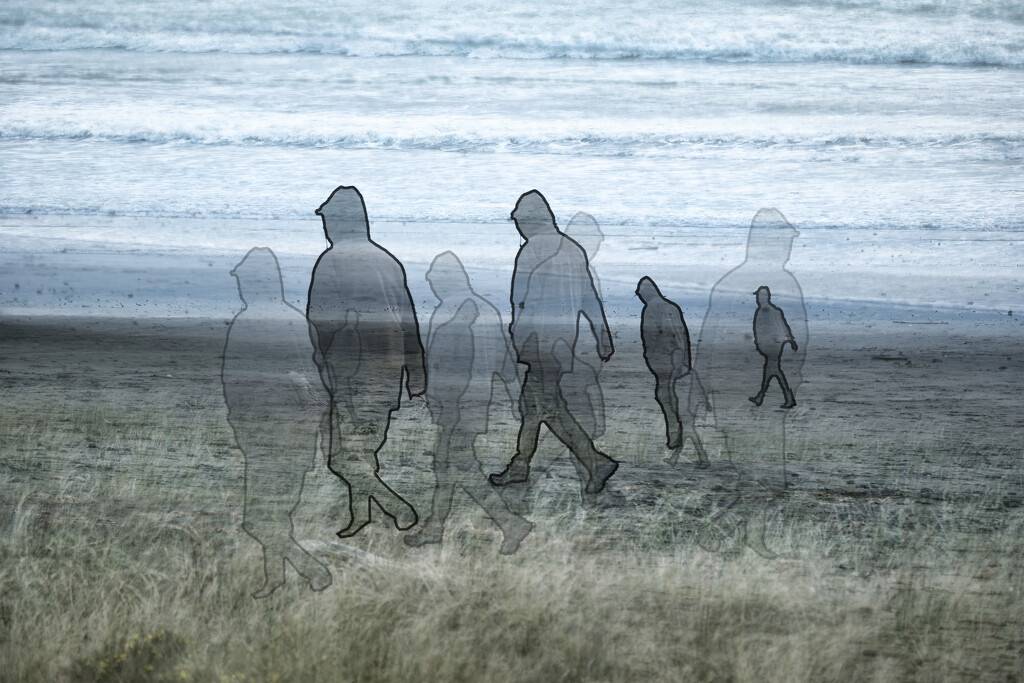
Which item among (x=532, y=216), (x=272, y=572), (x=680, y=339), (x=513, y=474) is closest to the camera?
(x=272, y=572)

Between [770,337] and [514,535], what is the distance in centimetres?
153

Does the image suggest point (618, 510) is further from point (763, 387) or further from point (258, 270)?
point (258, 270)

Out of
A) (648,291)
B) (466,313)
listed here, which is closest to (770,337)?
(648,291)

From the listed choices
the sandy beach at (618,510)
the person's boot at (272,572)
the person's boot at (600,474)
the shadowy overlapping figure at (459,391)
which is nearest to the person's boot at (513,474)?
the shadowy overlapping figure at (459,391)

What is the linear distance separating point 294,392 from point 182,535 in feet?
5.53

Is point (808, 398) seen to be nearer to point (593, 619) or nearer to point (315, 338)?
point (593, 619)

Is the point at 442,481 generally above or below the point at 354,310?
below

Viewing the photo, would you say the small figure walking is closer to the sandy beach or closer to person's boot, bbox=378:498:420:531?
the sandy beach

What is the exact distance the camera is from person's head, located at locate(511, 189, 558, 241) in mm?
4617

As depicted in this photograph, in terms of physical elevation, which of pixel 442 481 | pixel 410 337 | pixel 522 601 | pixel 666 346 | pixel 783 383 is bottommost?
pixel 522 601

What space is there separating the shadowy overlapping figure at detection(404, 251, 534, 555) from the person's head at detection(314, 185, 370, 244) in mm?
572

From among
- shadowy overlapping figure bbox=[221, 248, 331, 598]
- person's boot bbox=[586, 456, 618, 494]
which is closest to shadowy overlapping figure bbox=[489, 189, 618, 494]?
person's boot bbox=[586, 456, 618, 494]

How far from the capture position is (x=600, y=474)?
17.3 ft

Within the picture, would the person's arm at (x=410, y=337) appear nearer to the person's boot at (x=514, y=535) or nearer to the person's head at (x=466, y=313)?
the person's head at (x=466, y=313)
